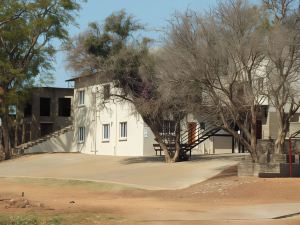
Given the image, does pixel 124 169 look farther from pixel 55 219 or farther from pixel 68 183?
pixel 55 219

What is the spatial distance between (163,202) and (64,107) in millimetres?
38483

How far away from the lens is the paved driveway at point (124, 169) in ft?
88.0

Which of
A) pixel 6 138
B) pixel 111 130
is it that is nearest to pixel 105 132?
pixel 111 130

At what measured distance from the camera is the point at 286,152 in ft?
92.6

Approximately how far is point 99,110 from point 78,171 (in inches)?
512

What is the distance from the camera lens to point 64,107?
56844 mm

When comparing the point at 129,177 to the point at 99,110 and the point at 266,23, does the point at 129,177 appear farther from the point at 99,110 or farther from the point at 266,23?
the point at 99,110

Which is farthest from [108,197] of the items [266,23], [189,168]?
[266,23]

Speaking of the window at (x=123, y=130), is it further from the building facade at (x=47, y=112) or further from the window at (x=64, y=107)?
the window at (x=64, y=107)

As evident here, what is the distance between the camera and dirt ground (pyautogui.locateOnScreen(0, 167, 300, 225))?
14.3 metres

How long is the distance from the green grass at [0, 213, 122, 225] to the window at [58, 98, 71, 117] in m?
42.3

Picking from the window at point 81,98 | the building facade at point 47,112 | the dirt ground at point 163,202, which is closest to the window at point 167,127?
the dirt ground at point 163,202

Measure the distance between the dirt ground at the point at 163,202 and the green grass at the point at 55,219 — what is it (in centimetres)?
2

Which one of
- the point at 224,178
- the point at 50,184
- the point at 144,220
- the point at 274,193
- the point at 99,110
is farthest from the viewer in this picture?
the point at 99,110
